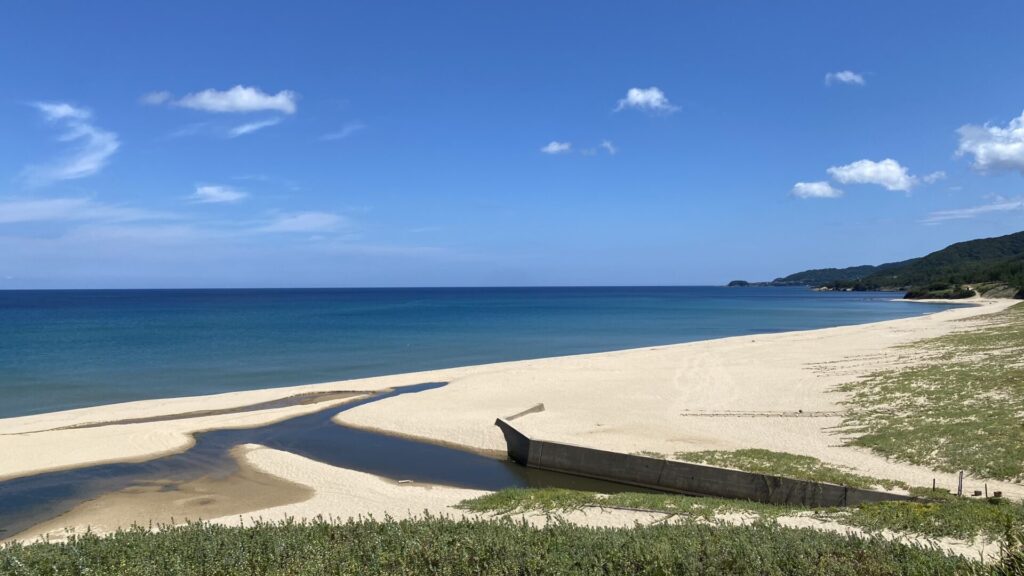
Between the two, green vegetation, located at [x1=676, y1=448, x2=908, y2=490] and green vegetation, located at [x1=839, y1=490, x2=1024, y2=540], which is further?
green vegetation, located at [x1=676, y1=448, x2=908, y2=490]

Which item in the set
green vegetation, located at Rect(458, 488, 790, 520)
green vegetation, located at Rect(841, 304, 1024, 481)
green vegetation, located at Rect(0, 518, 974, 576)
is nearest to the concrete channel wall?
green vegetation, located at Rect(458, 488, 790, 520)

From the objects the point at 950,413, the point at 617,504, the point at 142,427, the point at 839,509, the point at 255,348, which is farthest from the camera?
the point at 255,348

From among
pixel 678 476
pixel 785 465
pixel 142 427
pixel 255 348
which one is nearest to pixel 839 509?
pixel 785 465

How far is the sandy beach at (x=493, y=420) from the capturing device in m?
16.4

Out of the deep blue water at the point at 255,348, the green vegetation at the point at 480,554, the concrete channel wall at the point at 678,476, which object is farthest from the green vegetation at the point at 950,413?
the deep blue water at the point at 255,348

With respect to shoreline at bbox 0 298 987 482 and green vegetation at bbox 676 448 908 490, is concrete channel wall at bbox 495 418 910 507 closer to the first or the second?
green vegetation at bbox 676 448 908 490

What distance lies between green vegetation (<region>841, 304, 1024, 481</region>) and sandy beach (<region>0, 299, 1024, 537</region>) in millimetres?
783

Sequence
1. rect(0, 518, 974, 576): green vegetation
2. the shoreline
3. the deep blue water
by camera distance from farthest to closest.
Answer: the deep blue water
the shoreline
rect(0, 518, 974, 576): green vegetation

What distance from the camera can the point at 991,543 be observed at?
30.1 feet

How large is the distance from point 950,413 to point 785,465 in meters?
7.63

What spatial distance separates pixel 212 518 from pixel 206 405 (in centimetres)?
1736

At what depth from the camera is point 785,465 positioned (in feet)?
50.8

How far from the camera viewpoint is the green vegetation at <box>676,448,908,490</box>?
45.3 ft

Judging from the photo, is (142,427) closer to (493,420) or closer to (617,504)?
(493,420)
